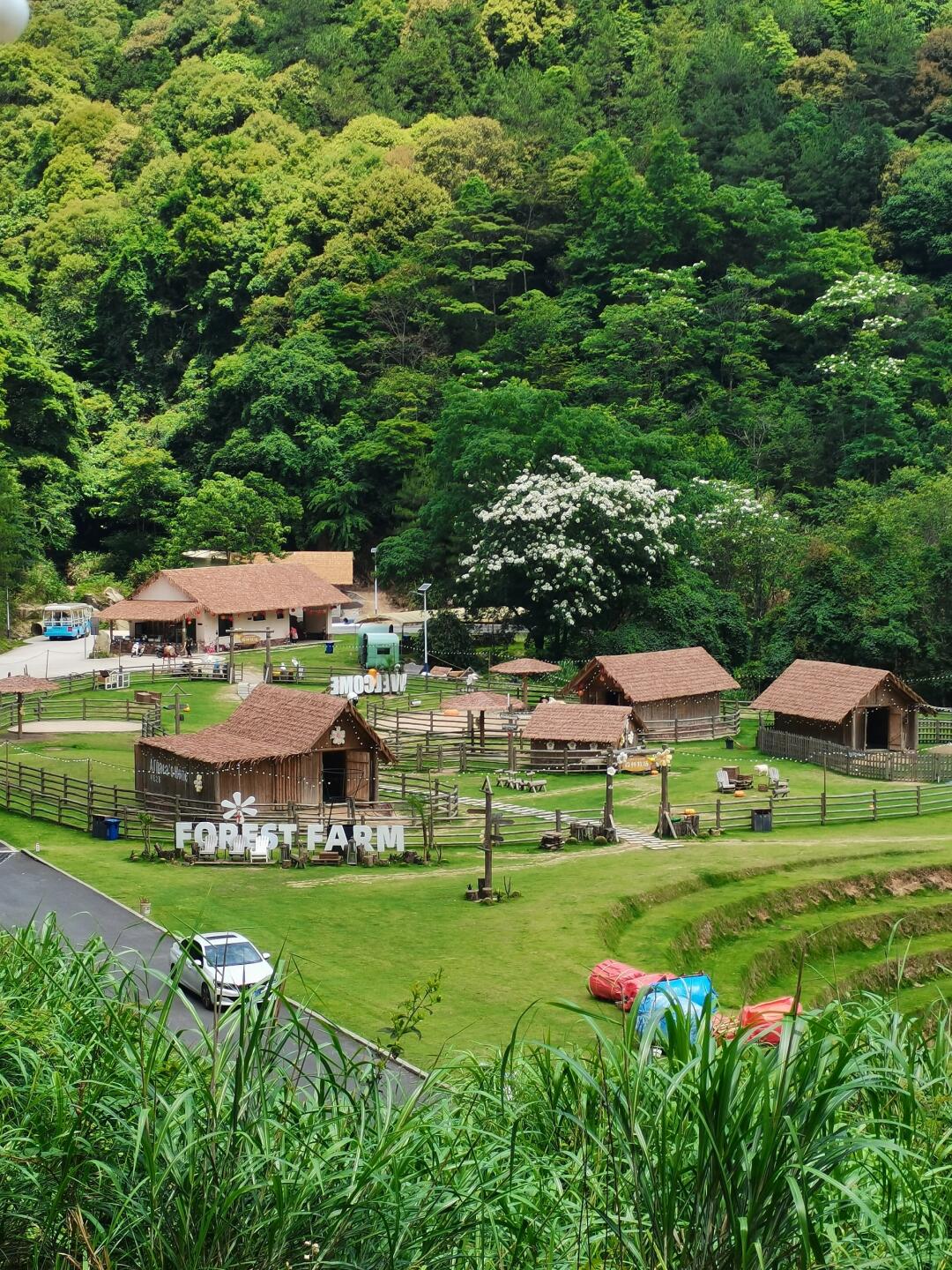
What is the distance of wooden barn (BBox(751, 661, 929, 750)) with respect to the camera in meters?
46.3

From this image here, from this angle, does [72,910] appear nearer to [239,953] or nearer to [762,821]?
[239,953]

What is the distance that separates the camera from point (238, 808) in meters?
35.6

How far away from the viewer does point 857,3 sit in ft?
340

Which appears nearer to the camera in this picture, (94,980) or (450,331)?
(94,980)

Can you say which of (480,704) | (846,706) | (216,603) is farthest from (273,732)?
(216,603)

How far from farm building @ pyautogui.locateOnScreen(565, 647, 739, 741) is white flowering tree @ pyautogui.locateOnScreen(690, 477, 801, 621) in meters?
12.3

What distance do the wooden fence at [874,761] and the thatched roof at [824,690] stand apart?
881 mm

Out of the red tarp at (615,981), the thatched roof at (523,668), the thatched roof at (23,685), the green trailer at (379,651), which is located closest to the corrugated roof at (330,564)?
the green trailer at (379,651)

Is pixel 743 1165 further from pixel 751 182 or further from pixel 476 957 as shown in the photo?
pixel 751 182

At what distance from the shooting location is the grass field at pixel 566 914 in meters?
24.8

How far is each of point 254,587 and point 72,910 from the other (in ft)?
133

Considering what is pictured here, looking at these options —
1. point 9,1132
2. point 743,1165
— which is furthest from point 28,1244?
point 743,1165

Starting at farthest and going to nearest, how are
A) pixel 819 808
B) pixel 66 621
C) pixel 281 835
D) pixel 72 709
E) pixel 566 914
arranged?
pixel 66 621, pixel 72 709, pixel 819 808, pixel 281 835, pixel 566 914

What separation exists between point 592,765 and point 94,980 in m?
32.8
